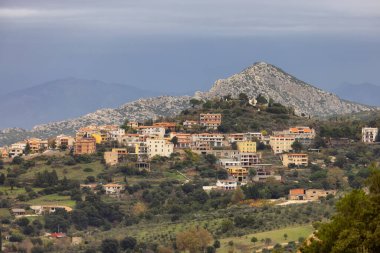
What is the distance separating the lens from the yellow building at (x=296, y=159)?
276 feet

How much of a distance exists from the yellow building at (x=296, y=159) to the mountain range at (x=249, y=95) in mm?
39695

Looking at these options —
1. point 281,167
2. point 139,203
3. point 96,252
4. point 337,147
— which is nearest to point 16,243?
point 96,252

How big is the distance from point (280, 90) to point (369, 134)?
45608 millimetres

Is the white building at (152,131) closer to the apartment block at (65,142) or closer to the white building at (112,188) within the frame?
the apartment block at (65,142)

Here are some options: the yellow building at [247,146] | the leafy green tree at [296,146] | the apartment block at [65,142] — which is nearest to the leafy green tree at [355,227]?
the leafy green tree at [296,146]

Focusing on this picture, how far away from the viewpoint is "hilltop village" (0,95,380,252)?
232 ft

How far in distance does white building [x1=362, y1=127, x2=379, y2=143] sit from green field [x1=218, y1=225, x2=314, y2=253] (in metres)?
33.4

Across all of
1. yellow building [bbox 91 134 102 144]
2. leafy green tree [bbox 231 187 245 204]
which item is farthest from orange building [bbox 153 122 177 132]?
leafy green tree [bbox 231 187 245 204]

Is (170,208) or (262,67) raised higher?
(262,67)

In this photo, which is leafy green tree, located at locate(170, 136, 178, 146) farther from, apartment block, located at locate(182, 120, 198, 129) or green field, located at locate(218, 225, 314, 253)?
green field, located at locate(218, 225, 314, 253)

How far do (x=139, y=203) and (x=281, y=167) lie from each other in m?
14.2

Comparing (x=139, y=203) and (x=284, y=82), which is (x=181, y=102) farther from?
(x=139, y=203)

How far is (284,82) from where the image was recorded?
454 ft

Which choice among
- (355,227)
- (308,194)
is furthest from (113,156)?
(355,227)
